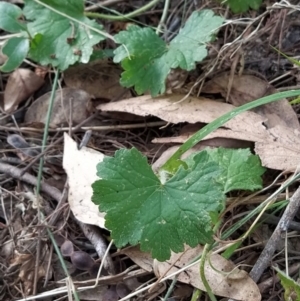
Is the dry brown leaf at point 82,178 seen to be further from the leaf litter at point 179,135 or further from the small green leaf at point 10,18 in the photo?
the small green leaf at point 10,18

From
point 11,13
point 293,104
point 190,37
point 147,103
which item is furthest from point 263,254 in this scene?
point 11,13

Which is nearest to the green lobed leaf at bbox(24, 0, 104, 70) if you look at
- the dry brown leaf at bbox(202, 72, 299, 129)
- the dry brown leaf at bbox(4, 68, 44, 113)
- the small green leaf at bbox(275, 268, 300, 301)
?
the dry brown leaf at bbox(4, 68, 44, 113)

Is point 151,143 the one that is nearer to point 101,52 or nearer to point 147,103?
point 147,103

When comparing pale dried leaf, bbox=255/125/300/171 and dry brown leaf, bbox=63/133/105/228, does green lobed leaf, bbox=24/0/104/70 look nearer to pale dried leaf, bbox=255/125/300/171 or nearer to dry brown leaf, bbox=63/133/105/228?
dry brown leaf, bbox=63/133/105/228

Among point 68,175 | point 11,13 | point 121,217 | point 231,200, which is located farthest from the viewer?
point 11,13

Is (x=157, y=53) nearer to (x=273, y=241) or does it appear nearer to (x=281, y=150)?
(x=281, y=150)
